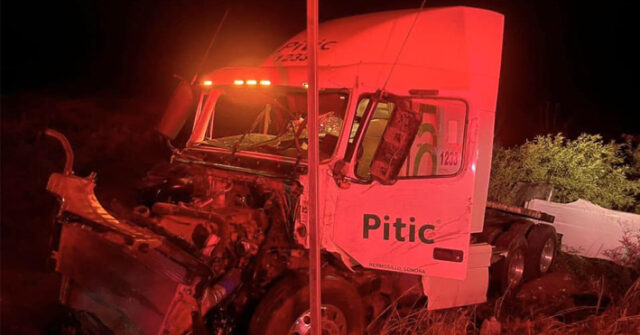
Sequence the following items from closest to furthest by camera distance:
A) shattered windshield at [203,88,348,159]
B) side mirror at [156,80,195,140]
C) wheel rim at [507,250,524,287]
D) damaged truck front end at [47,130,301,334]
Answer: damaged truck front end at [47,130,301,334], shattered windshield at [203,88,348,159], side mirror at [156,80,195,140], wheel rim at [507,250,524,287]

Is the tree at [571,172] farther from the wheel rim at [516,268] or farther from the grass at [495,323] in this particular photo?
the grass at [495,323]

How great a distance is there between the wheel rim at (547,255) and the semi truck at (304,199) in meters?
2.38

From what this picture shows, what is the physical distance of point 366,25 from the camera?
5246mm

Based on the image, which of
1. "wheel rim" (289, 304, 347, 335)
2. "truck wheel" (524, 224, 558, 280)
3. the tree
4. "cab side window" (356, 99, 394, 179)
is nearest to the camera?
"wheel rim" (289, 304, 347, 335)

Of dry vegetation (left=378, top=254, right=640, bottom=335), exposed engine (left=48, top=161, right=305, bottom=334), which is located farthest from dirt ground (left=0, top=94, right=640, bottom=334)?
exposed engine (left=48, top=161, right=305, bottom=334)

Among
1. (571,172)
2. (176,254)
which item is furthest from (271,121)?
(571,172)

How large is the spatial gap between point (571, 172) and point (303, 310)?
646 centimetres

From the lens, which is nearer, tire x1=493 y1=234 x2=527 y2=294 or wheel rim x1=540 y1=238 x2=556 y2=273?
tire x1=493 y1=234 x2=527 y2=294

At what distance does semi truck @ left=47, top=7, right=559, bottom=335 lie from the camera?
396cm

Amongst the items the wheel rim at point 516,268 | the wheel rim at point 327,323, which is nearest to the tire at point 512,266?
the wheel rim at point 516,268

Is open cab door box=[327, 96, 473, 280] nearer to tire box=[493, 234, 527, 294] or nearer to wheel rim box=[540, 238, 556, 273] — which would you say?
tire box=[493, 234, 527, 294]

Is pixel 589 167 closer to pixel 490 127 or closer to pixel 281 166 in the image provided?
pixel 490 127

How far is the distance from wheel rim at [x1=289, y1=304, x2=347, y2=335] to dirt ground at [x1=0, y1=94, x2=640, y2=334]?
0.73 m

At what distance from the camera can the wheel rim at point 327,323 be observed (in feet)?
14.3
